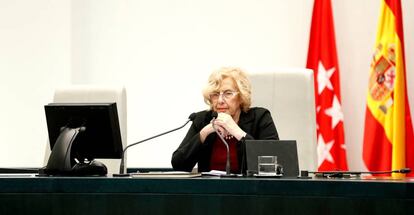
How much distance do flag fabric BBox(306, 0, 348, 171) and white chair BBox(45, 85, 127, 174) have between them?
153cm

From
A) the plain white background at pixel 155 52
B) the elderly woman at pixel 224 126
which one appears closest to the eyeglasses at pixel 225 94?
the elderly woman at pixel 224 126

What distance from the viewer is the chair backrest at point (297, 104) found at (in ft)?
12.1

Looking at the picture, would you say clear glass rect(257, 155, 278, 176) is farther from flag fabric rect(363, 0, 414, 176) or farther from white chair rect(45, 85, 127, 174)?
flag fabric rect(363, 0, 414, 176)

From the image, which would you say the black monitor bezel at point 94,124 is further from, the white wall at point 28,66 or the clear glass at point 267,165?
the white wall at point 28,66

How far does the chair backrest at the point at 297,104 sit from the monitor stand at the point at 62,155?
1.33 m

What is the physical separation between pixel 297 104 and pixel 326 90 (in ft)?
4.16

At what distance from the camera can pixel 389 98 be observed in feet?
15.4

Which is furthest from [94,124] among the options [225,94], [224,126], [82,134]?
[225,94]

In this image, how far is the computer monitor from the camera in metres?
2.62

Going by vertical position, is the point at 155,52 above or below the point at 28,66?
above

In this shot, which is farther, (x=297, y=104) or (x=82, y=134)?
(x=297, y=104)

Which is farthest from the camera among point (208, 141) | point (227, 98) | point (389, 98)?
point (389, 98)

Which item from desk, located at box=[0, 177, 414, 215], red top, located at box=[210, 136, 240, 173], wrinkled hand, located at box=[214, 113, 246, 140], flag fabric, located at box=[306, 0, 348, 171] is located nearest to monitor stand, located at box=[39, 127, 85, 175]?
desk, located at box=[0, 177, 414, 215]

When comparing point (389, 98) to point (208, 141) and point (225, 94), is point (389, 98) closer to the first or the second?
point (225, 94)
